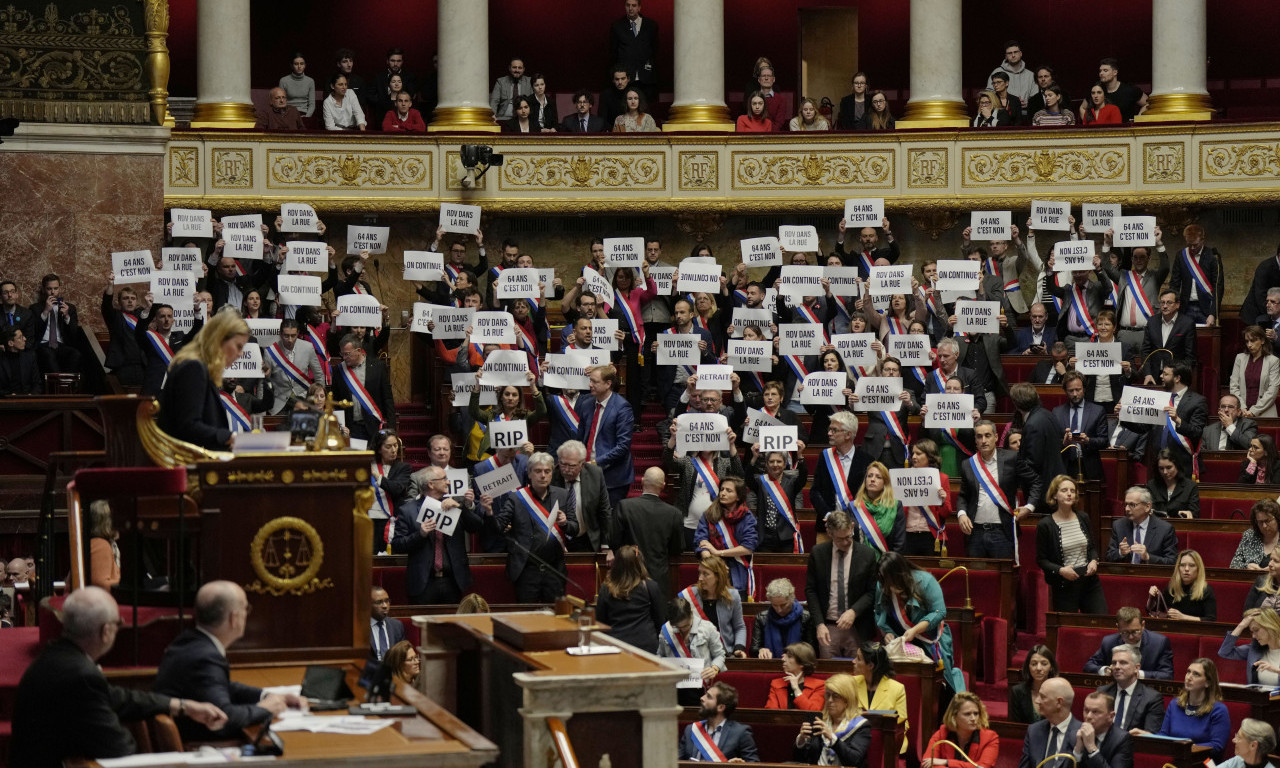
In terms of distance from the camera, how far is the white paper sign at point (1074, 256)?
15.6 metres

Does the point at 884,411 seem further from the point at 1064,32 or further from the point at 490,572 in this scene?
the point at 1064,32

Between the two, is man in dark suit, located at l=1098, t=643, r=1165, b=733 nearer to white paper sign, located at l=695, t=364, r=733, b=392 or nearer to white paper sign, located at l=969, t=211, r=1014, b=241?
white paper sign, located at l=695, t=364, r=733, b=392

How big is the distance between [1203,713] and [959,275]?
20.6 feet

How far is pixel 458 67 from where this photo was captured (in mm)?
20062

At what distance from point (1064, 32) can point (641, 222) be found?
20.1ft

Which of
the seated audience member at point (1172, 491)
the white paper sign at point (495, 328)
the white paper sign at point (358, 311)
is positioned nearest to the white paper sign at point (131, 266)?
the white paper sign at point (358, 311)

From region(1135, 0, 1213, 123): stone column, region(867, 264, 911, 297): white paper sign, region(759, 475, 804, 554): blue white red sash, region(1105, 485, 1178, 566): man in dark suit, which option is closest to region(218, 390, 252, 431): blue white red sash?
region(759, 475, 804, 554): blue white red sash

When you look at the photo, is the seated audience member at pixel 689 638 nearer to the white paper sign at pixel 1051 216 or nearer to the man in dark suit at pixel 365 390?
the man in dark suit at pixel 365 390

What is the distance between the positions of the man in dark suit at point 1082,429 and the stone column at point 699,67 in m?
7.43

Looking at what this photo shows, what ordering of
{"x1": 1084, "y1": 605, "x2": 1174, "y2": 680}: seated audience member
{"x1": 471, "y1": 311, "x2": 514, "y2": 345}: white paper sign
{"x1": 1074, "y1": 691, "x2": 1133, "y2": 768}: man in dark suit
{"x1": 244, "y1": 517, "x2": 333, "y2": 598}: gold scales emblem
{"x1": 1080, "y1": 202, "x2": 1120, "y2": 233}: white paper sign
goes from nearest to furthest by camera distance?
{"x1": 244, "y1": 517, "x2": 333, "y2": 598}: gold scales emblem, {"x1": 1074, "y1": 691, "x2": 1133, "y2": 768}: man in dark suit, {"x1": 1084, "y1": 605, "x2": 1174, "y2": 680}: seated audience member, {"x1": 471, "y1": 311, "x2": 514, "y2": 345}: white paper sign, {"x1": 1080, "y1": 202, "x2": 1120, "y2": 233}: white paper sign

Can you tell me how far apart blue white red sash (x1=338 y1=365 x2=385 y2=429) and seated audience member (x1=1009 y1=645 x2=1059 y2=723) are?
5.75 meters

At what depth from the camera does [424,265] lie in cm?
1576

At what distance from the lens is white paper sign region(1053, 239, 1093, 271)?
15586 mm

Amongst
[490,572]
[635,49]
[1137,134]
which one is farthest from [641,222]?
[490,572]
